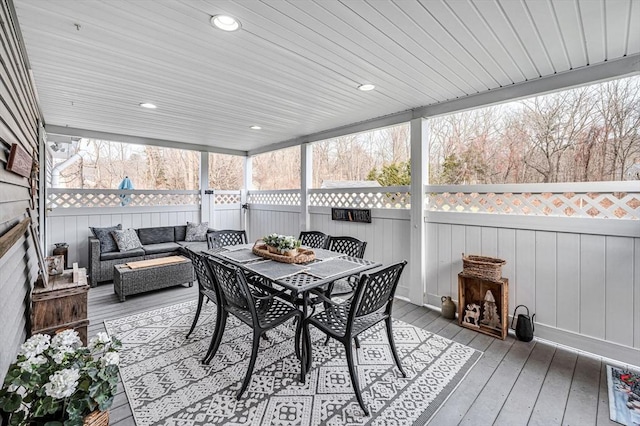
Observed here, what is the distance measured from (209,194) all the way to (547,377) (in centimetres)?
611

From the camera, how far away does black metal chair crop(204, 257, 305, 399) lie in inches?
80.2

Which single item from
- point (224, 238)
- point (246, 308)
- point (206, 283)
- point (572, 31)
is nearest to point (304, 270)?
point (246, 308)

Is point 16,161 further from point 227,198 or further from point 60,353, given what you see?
point 227,198

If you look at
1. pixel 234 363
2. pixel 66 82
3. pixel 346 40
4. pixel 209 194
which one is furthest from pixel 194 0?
pixel 209 194

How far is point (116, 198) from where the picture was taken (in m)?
5.39

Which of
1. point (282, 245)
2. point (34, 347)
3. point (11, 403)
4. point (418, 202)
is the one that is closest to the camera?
point (11, 403)

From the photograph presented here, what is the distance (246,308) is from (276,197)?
166 inches

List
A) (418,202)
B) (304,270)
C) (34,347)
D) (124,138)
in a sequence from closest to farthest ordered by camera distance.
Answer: (34,347), (304,270), (418,202), (124,138)

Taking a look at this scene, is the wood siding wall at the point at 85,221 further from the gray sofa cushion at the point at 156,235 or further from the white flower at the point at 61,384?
the white flower at the point at 61,384

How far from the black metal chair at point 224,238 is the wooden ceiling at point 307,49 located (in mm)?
1640

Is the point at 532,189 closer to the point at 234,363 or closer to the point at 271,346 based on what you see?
the point at 271,346

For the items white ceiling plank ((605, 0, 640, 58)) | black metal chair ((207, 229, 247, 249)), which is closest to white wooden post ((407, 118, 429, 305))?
white ceiling plank ((605, 0, 640, 58))

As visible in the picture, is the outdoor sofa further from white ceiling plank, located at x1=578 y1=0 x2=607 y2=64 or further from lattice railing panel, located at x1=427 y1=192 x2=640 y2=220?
white ceiling plank, located at x1=578 y1=0 x2=607 y2=64

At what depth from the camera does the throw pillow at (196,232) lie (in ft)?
18.7
